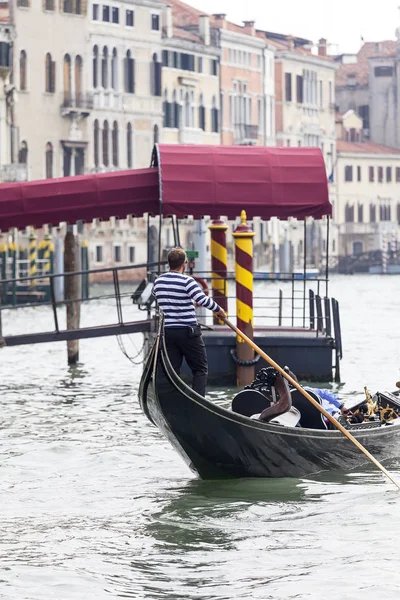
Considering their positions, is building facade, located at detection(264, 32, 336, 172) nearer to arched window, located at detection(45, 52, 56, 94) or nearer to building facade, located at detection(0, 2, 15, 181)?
arched window, located at detection(45, 52, 56, 94)

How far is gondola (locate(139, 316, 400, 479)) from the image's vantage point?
27.6 ft

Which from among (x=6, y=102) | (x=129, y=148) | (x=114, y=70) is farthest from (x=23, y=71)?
(x=129, y=148)

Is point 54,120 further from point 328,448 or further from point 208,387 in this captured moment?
point 328,448

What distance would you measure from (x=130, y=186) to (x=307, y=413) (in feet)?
16.6

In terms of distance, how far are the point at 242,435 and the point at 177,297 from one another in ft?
2.88

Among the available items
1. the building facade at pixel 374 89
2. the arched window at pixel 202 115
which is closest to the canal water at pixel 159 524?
the arched window at pixel 202 115

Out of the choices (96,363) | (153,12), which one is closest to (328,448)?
(96,363)

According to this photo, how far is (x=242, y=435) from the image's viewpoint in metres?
8.62

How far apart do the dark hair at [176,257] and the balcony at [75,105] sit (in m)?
37.4

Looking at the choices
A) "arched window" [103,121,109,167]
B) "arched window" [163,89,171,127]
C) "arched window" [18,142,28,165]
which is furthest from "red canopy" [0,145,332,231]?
"arched window" [163,89,171,127]

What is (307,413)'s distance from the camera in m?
9.08

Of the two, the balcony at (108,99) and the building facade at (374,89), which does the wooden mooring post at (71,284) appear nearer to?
the balcony at (108,99)

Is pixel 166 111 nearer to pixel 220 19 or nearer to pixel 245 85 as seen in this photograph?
pixel 220 19

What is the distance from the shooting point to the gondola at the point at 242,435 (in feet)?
27.6
